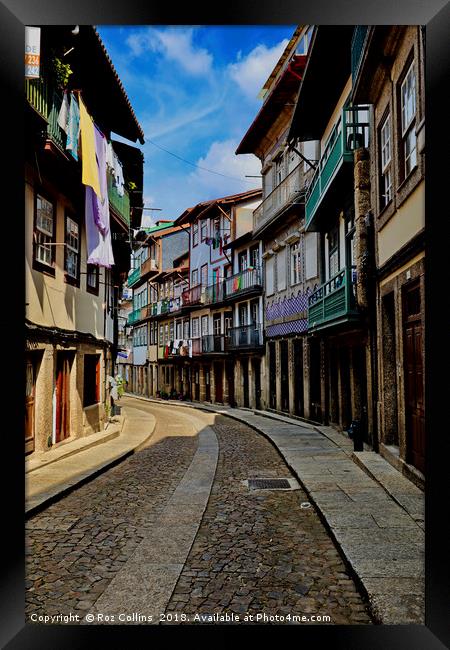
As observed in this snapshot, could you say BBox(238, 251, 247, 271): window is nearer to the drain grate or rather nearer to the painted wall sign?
the drain grate

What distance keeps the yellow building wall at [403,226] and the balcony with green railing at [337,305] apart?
4.38ft

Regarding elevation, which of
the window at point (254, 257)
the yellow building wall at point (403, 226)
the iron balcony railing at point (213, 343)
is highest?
the window at point (254, 257)

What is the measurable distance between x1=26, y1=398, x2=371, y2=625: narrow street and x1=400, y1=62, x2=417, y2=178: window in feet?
16.8

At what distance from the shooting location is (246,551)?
5.33 m

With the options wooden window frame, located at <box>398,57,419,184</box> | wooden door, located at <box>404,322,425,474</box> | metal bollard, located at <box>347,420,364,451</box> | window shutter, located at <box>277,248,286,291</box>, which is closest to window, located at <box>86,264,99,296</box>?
metal bollard, located at <box>347,420,364,451</box>

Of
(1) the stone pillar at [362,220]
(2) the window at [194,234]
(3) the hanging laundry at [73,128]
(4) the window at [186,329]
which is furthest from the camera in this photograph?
(4) the window at [186,329]

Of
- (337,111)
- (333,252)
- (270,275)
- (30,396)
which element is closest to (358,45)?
(337,111)

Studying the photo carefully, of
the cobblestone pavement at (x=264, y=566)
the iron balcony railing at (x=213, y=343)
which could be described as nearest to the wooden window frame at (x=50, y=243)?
the cobblestone pavement at (x=264, y=566)

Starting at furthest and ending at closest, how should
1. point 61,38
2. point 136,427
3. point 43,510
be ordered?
1. point 136,427
2. point 61,38
3. point 43,510

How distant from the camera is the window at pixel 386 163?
9297 millimetres

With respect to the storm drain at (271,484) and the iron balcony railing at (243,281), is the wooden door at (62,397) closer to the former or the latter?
the storm drain at (271,484)
